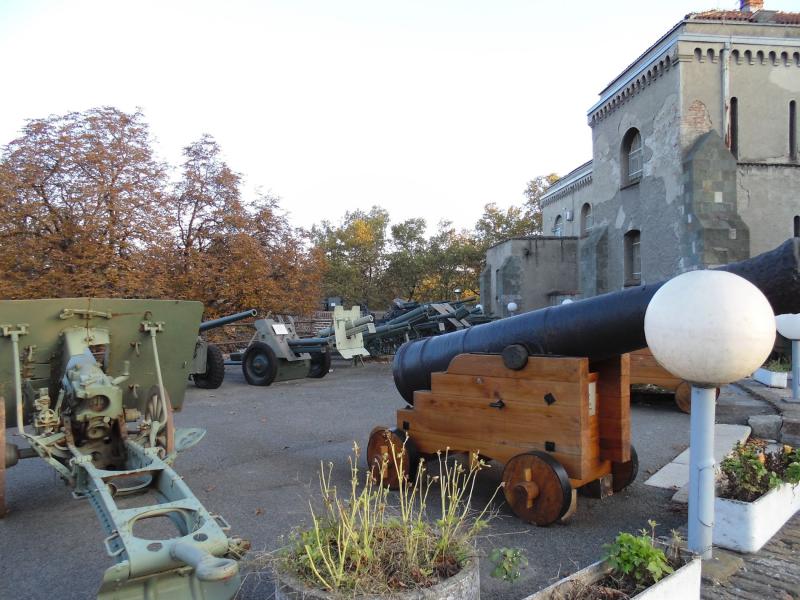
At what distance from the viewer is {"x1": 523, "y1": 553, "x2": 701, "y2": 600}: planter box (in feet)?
8.28

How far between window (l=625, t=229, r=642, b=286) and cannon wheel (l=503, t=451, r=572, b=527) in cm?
1827

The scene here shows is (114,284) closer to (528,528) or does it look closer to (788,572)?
(528,528)

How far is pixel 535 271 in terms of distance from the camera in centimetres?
2725

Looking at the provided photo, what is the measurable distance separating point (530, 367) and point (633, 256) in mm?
18481

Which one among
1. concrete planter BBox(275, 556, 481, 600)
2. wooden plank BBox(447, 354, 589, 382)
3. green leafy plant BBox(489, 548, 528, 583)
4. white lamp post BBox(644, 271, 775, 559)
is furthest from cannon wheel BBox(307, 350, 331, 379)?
concrete planter BBox(275, 556, 481, 600)

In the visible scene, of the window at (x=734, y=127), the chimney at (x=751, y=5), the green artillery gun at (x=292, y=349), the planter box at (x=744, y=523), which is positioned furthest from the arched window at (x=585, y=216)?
the planter box at (x=744, y=523)

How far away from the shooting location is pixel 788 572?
3.33 m

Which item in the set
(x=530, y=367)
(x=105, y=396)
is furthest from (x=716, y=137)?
(x=105, y=396)

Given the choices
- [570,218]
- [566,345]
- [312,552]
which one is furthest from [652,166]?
[312,552]

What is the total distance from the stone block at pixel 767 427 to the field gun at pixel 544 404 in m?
2.67

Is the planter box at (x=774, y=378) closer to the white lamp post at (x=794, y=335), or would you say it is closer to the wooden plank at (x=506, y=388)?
the white lamp post at (x=794, y=335)

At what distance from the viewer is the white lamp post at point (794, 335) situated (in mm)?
7422

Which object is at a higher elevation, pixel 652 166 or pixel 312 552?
pixel 652 166

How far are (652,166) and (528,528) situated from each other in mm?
17220
